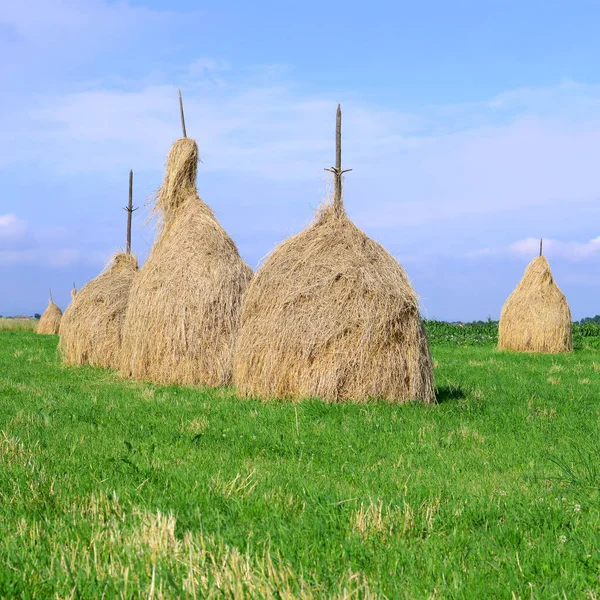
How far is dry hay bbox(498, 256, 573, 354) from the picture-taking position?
25.3 m

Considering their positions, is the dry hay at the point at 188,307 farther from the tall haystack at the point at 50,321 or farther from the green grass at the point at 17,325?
the green grass at the point at 17,325

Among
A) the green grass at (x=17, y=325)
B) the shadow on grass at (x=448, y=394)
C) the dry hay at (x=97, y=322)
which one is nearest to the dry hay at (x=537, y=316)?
the shadow on grass at (x=448, y=394)

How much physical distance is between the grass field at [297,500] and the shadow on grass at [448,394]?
1.15m

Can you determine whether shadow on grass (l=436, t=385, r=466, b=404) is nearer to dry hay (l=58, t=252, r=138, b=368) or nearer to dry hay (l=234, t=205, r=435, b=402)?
dry hay (l=234, t=205, r=435, b=402)

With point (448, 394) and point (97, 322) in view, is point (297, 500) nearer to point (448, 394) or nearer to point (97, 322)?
point (448, 394)

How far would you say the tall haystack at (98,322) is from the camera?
18016 mm

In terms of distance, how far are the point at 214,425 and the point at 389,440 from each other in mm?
2249

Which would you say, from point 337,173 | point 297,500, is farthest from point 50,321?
point 297,500

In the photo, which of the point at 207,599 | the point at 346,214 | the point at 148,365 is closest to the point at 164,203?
the point at 148,365

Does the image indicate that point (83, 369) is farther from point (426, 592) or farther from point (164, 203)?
point (426, 592)

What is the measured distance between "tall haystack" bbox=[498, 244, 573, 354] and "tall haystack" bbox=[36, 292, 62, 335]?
76.9 feet

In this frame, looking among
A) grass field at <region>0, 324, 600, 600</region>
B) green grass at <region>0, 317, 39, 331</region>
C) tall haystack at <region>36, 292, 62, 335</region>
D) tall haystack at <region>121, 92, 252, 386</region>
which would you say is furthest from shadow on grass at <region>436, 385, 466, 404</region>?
green grass at <region>0, 317, 39, 331</region>

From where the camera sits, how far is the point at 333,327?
1079cm

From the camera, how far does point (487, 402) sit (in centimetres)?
1153
